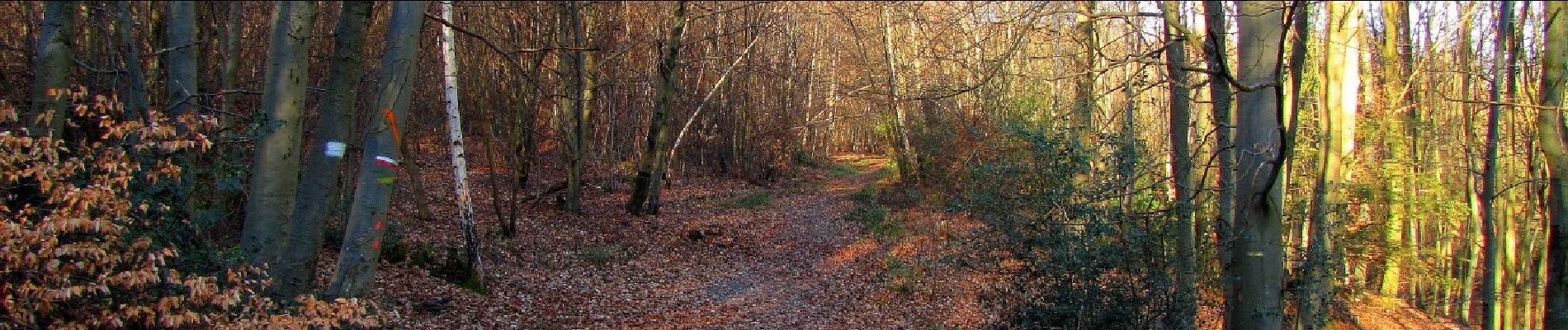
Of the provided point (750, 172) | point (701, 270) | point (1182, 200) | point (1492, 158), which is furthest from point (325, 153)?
point (750, 172)

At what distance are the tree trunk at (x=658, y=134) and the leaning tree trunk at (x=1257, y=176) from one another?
37.0 feet

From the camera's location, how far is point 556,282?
39.3ft

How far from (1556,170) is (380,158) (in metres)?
9.53

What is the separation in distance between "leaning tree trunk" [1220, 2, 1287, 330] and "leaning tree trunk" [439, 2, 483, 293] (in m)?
7.71

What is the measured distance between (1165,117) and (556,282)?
429 inches

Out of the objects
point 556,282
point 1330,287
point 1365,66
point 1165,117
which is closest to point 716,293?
point 556,282

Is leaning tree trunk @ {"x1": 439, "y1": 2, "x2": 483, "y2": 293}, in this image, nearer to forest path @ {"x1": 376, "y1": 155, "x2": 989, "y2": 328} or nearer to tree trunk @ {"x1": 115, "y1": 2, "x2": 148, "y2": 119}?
forest path @ {"x1": 376, "y1": 155, "x2": 989, "y2": 328}

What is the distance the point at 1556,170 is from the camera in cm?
794

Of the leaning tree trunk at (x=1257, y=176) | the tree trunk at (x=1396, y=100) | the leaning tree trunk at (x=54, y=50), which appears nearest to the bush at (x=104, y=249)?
the leaning tree trunk at (x=54, y=50)

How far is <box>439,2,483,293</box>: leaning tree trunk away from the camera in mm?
10172

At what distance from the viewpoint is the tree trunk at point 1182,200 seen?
702 cm

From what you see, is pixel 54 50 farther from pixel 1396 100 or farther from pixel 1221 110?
pixel 1396 100

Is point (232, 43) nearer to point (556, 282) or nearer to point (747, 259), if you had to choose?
point (556, 282)

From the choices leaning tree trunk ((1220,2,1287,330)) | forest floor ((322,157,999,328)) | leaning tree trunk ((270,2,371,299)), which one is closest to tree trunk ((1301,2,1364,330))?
leaning tree trunk ((1220,2,1287,330))
